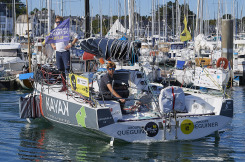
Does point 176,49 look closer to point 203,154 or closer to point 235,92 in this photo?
point 235,92

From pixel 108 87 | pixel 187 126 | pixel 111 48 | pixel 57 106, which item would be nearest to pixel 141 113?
pixel 108 87

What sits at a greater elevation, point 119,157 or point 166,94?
point 166,94

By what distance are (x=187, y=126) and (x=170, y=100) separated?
2.35 feet

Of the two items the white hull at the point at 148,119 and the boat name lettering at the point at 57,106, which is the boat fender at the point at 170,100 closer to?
the white hull at the point at 148,119

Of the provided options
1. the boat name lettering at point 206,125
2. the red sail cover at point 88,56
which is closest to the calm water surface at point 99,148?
the boat name lettering at point 206,125

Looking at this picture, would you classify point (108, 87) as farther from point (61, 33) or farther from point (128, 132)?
point (61, 33)

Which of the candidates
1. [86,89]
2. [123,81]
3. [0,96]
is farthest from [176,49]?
[86,89]

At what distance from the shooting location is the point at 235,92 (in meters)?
23.5

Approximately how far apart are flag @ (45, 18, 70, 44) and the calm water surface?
2.52 m

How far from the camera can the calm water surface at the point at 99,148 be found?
9617mm

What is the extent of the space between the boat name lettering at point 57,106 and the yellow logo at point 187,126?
2.83 meters

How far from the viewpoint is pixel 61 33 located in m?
13.0

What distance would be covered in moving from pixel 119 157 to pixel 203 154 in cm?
184

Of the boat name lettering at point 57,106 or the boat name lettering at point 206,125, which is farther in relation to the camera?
the boat name lettering at point 57,106
